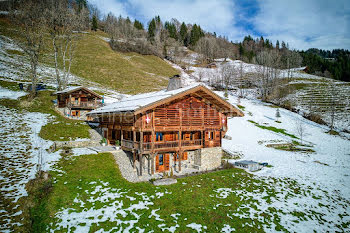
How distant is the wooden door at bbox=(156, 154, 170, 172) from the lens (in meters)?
20.2

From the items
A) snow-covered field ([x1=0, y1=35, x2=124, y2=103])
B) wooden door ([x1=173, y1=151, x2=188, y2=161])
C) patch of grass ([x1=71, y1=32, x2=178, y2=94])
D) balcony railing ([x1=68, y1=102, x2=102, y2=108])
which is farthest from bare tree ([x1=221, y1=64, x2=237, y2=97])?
wooden door ([x1=173, y1=151, x2=188, y2=161])

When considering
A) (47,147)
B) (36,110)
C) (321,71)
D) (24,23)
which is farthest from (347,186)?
(321,71)

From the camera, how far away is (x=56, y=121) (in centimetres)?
2745

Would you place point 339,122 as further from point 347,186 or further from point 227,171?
point 227,171

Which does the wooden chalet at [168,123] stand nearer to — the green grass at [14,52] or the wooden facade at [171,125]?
the wooden facade at [171,125]

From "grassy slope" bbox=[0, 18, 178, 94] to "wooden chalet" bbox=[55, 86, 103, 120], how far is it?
23.9 metres

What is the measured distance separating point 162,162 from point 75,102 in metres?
22.7

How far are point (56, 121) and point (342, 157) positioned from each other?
4375 cm

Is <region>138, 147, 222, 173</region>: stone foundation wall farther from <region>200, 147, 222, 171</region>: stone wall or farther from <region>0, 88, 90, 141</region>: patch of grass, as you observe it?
<region>0, 88, 90, 141</region>: patch of grass

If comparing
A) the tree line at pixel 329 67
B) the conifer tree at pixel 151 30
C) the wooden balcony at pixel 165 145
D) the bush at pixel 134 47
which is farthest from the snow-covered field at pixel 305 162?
the conifer tree at pixel 151 30

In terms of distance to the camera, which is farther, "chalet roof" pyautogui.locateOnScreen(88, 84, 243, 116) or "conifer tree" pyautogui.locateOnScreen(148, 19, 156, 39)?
"conifer tree" pyautogui.locateOnScreen(148, 19, 156, 39)

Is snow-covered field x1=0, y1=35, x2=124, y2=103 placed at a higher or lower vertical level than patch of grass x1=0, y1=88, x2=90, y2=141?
higher

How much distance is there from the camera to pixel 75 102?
34000mm

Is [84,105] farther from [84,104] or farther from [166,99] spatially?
[166,99]
